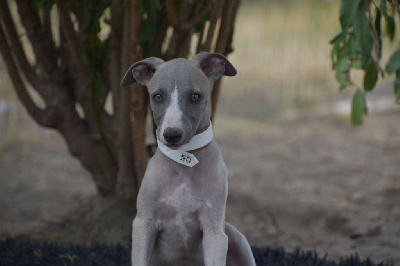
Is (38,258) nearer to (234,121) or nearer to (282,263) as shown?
(282,263)

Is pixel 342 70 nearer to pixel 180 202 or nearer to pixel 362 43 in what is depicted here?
pixel 362 43

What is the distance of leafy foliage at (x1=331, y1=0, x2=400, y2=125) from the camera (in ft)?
8.63

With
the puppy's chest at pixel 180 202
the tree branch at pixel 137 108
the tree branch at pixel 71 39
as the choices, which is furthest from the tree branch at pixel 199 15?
the puppy's chest at pixel 180 202

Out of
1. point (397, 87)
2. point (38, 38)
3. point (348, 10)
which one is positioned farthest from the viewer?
point (38, 38)

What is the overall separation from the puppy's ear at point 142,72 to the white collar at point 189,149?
1.08 feet

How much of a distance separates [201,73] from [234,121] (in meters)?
5.81

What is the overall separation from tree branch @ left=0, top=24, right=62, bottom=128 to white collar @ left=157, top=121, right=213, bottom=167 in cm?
170

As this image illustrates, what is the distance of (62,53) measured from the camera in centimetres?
415

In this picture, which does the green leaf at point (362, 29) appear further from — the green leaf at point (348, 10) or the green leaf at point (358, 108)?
the green leaf at point (358, 108)

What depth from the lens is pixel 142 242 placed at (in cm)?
258

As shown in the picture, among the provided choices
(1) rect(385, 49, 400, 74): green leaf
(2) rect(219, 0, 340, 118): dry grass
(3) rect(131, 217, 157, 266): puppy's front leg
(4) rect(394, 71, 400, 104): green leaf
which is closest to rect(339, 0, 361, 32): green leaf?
(1) rect(385, 49, 400, 74): green leaf

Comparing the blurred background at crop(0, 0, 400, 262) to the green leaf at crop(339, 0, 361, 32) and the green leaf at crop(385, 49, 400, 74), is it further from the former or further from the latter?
the green leaf at crop(339, 0, 361, 32)

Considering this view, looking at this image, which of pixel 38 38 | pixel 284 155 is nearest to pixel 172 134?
pixel 38 38

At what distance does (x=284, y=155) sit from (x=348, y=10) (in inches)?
172
